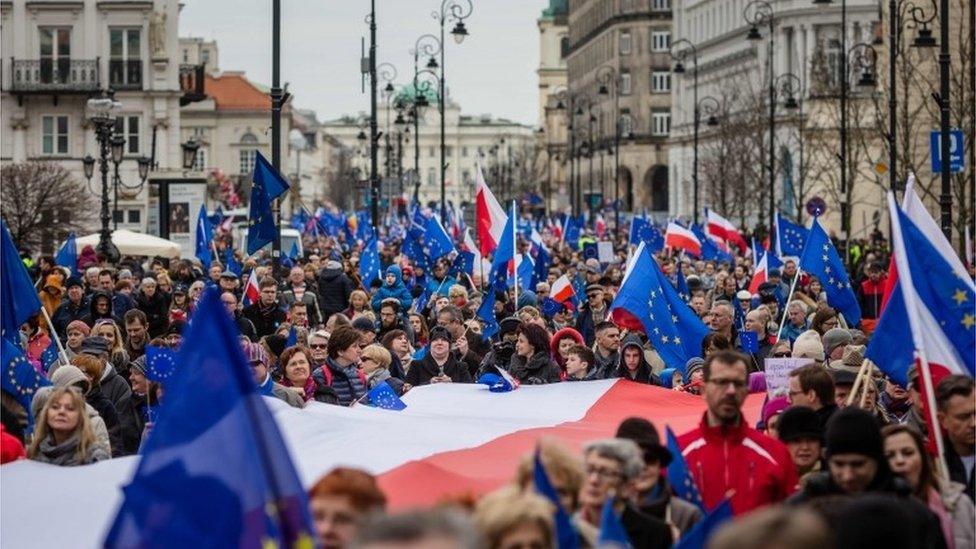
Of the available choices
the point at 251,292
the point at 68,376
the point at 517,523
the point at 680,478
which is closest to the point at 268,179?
the point at 251,292

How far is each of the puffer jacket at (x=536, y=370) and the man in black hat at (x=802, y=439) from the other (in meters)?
6.52

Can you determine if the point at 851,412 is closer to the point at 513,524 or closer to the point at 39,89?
the point at 513,524

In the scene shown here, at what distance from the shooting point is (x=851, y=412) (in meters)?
8.60

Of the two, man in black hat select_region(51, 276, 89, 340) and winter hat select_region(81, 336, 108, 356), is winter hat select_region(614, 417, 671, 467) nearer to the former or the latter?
winter hat select_region(81, 336, 108, 356)

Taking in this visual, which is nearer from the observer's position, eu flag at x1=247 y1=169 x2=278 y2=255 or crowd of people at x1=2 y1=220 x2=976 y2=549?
crowd of people at x1=2 y1=220 x2=976 y2=549

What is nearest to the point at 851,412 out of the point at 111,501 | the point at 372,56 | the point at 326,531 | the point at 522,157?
the point at 326,531

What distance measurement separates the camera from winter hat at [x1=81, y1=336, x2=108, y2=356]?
1633cm

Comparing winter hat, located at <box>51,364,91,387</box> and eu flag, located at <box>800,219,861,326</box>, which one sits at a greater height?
eu flag, located at <box>800,219,861,326</box>

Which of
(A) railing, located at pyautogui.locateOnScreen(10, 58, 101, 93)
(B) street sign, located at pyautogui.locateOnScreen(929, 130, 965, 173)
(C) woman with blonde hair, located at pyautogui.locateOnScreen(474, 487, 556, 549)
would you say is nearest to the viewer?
(C) woman with blonde hair, located at pyautogui.locateOnScreen(474, 487, 556, 549)

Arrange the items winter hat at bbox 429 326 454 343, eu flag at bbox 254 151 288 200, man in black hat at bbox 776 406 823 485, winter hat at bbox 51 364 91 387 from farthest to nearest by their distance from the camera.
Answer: eu flag at bbox 254 151 288 200 < winter hat at bbox 429 326 454 343 < winter hat at bbox 51 364 91 387 < man in black hat at bbox 776 406 823 485

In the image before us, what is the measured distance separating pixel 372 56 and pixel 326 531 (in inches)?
1335

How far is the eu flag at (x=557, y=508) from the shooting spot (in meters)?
7.41

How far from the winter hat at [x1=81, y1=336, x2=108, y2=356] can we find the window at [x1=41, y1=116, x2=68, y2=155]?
58.4 m

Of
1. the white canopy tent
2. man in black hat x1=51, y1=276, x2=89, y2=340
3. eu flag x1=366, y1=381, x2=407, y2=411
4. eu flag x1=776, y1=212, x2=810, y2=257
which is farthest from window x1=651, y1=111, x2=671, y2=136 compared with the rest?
eu flag x1=366, y1=381, x2=407, y2=411
